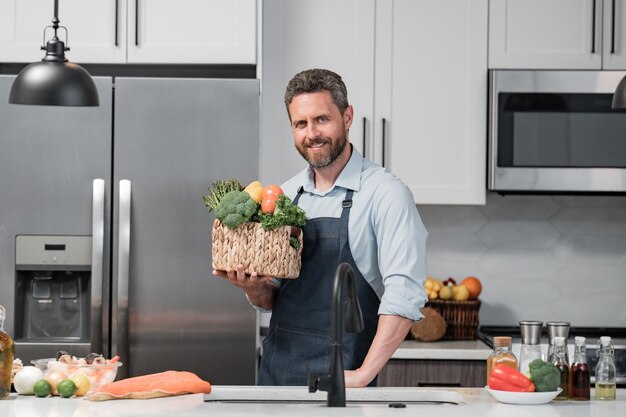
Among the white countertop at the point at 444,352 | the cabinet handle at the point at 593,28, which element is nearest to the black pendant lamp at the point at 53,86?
the white countertop at the point at 444,352

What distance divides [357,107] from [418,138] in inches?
10.9

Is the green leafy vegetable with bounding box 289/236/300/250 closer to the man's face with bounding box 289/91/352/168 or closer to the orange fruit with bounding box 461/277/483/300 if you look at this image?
the man's face with bounding box 289/91/352/168

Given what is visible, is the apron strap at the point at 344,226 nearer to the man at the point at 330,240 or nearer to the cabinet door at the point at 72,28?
the man at the point at 330,240

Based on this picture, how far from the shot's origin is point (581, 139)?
375 cm

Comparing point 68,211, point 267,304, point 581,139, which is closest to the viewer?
point 267,304

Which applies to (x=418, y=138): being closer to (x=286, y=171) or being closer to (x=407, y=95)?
(x=407, y=95)

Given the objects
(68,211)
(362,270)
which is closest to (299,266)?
(362,270)

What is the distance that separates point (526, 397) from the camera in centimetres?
216

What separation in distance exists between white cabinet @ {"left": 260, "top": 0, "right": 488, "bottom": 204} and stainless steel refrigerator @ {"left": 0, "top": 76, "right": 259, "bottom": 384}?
1.73 ft

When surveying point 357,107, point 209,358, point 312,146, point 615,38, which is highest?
point 615,38

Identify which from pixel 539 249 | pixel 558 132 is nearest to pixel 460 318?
pixel 539 249

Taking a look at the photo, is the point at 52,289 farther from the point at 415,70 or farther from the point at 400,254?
the point at 415,70

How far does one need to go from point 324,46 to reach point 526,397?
204cm

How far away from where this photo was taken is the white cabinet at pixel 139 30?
141 inches
